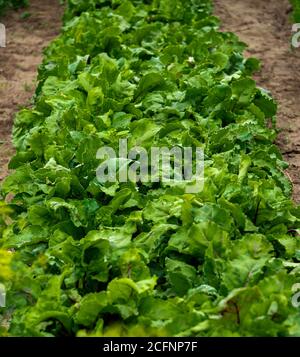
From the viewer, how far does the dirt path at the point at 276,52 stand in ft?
20.8

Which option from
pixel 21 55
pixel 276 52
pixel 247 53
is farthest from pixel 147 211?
pixel 21 55

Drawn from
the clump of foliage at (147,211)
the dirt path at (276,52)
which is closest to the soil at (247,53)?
the dirt path at (276,52)

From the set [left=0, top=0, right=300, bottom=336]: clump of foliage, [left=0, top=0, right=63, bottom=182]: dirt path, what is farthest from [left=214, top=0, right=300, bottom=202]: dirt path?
[left=0, top=0, right=63, bottom=182]: dirt path

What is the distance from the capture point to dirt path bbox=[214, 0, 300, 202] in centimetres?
632

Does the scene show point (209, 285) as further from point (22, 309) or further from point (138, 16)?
point (138, 16)

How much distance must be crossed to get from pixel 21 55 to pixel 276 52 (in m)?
3.04

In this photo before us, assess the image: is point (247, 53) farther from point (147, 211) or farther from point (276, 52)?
point (147, 211)

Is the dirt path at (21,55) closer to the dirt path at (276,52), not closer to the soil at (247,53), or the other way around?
the soil at (247,53)

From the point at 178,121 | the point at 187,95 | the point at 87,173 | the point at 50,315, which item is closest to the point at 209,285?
the point at 50,315

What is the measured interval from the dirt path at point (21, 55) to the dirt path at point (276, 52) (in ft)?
7.58

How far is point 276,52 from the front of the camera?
8.28m

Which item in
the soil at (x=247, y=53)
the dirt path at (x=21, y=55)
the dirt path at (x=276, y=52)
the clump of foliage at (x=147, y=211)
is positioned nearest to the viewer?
the clump of foliage at (x=147, y=211)

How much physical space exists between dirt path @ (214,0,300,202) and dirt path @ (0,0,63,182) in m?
2.31

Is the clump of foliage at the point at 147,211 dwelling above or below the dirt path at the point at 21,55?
above
